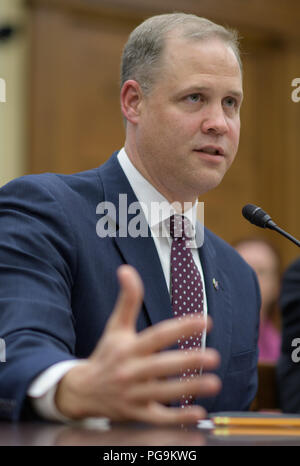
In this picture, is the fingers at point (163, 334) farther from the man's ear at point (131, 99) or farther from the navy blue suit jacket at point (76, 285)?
the man's ear at point (131, 99)

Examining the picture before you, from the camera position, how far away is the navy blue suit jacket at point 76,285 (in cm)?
128

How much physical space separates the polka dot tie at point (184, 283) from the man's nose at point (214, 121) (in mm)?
240

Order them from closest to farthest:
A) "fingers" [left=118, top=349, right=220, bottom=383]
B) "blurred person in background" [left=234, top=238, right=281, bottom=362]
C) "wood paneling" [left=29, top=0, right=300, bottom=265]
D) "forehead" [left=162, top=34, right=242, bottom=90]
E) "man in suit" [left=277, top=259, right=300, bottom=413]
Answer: "fingers" [left=118, top=349, right=220, bottom=383] → "forehead" [left=162, top=34, right=242, bottom=90] → "man in suit" [left=277, top=259, right=300, bottom=413] → "blurred person in background" [left=234, top=238, right=281, bottom=362] → "wood paneling" [left=29, top=0, right=300, bottom=265]

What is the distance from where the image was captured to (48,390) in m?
1.11

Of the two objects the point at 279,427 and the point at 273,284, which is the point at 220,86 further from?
the point at 273,284

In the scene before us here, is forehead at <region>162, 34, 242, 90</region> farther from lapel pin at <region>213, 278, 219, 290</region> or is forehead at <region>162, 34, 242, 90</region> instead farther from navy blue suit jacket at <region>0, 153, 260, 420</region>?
lapel pin at <region>213, 278, 219, 290</region>

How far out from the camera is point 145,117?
1.93m

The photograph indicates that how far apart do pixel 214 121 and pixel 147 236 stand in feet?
1.07

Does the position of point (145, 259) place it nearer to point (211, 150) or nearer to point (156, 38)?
point (211, 150)

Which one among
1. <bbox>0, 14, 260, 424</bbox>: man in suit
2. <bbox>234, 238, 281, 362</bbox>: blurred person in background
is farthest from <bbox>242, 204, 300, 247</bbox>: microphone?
<bbox>234, 238, 281, 362</bbox>: blurred person in background

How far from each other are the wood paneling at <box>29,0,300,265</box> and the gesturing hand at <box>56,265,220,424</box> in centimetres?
387

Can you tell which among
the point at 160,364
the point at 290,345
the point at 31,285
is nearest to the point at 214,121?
the point at 31,285

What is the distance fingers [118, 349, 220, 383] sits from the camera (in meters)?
0.89

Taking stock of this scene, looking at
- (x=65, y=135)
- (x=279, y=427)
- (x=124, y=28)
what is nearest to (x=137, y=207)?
(x=279, y=427)
